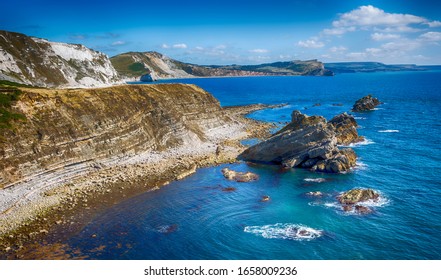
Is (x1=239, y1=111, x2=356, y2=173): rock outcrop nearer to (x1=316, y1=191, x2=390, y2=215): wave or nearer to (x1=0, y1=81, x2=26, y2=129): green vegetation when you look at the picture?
(x1=316, y1=191, x2=390, y2=215): wave

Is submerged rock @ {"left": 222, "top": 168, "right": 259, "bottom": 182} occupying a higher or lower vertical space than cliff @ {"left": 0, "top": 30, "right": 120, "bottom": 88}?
lower

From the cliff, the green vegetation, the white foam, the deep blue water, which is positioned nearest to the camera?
the deep blue water

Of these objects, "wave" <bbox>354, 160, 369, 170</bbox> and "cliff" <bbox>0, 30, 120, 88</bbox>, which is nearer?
"wave" <bbox>354, 160, 369, 170</bbox>

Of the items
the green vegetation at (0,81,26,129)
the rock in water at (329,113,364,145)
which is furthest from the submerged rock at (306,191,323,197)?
the green vegetation at (0,81,26,129)

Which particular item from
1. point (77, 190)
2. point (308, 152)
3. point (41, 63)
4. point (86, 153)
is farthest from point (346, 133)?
point (41, 63)

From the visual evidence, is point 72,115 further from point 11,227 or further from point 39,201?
point 11,227
